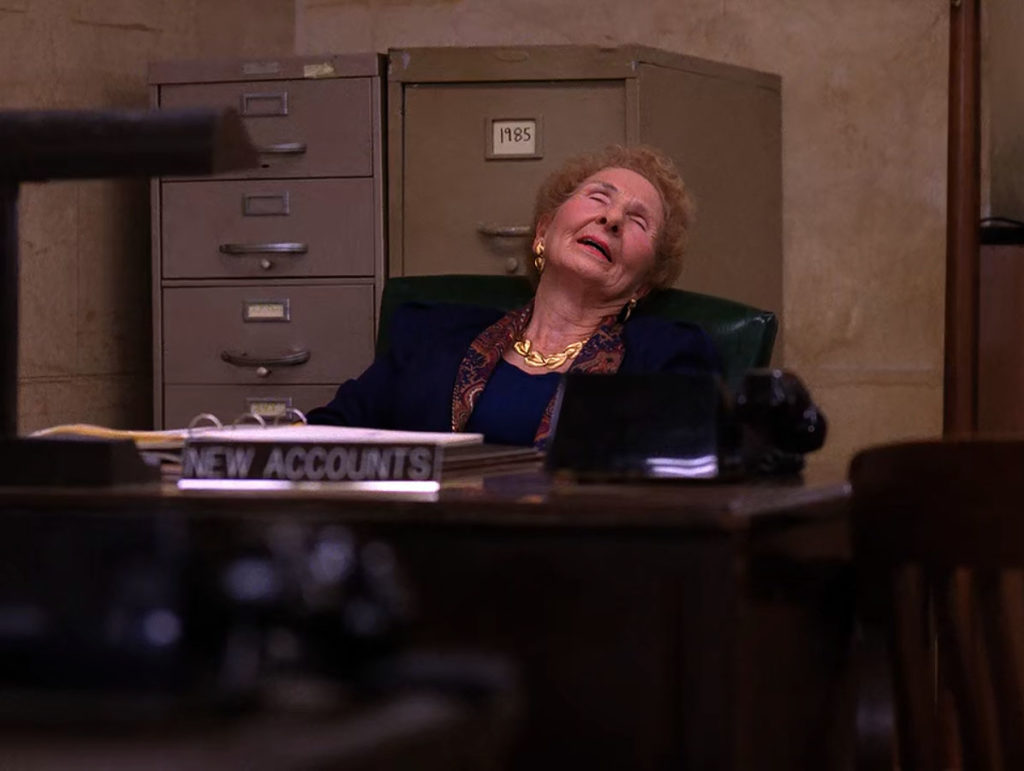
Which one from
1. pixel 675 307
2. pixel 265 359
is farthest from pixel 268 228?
pixel 675 307

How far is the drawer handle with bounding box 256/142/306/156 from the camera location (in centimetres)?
340

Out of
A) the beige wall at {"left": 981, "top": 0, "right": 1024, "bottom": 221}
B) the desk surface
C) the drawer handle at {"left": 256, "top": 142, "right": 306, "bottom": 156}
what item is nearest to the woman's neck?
the drawer handle at {"left": 256, "top": 142, "right": 306, "bottom": 156}

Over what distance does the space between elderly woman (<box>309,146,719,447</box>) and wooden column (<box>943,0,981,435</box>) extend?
0.68 metres

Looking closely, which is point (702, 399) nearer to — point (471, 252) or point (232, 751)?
point (232, 751)

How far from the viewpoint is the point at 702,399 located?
120 cm

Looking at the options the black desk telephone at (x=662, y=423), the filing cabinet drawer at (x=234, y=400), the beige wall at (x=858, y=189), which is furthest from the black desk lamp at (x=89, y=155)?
the beige wall at (x=858, y=189)

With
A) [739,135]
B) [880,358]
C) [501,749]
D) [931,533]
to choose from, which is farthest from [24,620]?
[880,358]

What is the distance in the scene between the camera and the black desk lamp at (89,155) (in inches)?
45.9

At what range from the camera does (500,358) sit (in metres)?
2.52

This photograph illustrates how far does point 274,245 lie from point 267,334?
192mm

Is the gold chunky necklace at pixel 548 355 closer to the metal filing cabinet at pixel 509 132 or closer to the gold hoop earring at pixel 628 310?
the gold hoop earring at pixel 628 310

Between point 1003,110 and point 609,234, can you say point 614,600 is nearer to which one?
point 609,234

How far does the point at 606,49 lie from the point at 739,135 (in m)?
0.46

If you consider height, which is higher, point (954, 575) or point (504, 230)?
point (504, 230)
